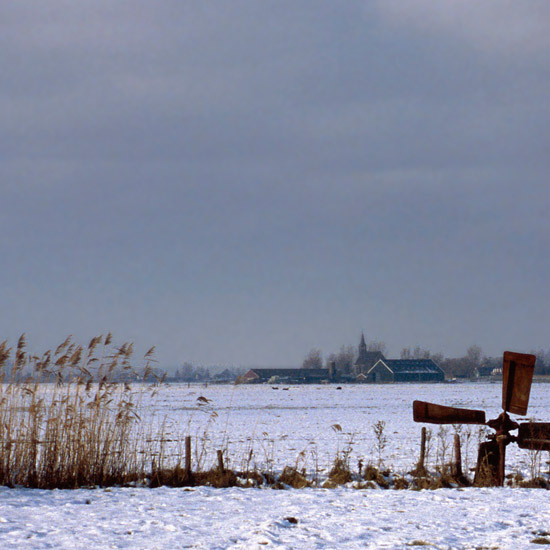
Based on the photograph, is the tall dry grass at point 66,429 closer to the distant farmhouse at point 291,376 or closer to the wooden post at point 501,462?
the wooden post at point 501,462

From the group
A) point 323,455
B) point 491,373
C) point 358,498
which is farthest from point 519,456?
point 491,373

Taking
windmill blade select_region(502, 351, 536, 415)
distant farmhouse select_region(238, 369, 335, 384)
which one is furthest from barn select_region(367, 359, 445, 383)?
windmill blade select_region(502, 351, 536, 415)

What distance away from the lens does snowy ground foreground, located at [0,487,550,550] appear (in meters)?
7.11

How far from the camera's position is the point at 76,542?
7.09 metres

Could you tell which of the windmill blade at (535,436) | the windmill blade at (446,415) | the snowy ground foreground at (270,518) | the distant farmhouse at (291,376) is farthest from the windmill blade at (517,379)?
the distant farmhouse at (291,376)

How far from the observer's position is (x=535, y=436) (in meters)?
11.0

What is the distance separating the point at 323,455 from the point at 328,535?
7.62 metres

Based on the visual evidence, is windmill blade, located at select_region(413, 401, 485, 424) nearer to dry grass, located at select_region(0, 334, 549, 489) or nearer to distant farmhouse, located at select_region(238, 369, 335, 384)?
dry grass, located at select_region(0, 334, 549, 489)

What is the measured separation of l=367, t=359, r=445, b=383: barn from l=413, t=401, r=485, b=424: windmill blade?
5354 inches

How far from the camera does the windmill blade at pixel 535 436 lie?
35.0ft

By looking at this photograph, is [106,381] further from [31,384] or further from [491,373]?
[491,373]

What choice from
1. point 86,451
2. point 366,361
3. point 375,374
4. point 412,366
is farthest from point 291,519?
point 366,361

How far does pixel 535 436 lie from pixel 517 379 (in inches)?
38.1

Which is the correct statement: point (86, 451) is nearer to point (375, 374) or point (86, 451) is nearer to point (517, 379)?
point (517, 379)
